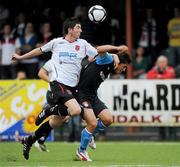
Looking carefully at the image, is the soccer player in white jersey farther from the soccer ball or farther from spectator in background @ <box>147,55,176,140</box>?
spectator in background @ <box>147,55,176,140</box>

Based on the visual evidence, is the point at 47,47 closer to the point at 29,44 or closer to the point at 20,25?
the point at 29,44

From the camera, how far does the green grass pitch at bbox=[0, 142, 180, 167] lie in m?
12.9

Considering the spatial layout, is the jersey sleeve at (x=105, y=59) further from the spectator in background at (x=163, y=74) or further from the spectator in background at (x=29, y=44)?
the spectator in background at (x=29, y=44)

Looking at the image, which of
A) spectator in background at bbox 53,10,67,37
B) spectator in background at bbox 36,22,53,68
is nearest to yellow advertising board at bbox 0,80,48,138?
spectator in background at bbox 36,22,53,68

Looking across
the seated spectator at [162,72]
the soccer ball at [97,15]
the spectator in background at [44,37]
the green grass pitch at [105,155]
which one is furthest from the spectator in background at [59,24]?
the soccer ball at [97,15]

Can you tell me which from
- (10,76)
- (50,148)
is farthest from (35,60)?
(50,148)

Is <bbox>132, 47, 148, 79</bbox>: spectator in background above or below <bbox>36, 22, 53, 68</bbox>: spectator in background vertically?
below

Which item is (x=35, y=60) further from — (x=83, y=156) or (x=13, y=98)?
(x=83, y=156)

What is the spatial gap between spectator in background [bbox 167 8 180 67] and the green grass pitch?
141 inches

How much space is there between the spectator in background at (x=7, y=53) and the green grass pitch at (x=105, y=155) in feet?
13.2

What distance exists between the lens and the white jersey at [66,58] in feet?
46.5

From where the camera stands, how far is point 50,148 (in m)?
17.2

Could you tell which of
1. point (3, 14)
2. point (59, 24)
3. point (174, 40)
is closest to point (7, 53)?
A: point (59, 24)

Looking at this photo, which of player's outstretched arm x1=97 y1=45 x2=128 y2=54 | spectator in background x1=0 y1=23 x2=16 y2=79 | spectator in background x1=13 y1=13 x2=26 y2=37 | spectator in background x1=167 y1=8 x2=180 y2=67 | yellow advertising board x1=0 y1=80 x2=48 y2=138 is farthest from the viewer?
spectator in background x1=13 y1=13 x2=26 y2=37
